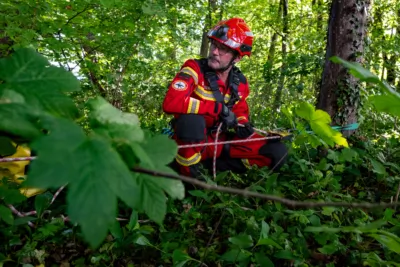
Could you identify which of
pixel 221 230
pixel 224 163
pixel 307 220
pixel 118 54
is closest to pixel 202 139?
pixel 224 163

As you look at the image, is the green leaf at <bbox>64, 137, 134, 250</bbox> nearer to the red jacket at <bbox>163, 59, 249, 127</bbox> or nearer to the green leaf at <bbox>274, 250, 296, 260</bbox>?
the green leaf at <bbox>274, 250, 296, 260</bbox>

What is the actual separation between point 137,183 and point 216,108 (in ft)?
8.91

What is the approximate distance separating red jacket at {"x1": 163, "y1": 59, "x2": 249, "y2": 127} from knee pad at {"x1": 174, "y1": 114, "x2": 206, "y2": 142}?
10 cm

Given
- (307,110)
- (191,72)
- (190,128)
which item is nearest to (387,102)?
(307,110)

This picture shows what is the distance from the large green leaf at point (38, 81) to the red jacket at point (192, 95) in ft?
8.28

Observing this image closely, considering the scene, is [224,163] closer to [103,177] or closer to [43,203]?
[43,203]

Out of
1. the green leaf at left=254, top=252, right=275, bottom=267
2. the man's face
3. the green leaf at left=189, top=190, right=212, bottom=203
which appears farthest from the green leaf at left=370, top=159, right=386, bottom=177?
the man's face

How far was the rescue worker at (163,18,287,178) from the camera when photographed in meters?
3.28

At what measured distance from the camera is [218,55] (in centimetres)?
362

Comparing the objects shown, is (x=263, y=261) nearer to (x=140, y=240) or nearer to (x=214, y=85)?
(x=140, y=240)

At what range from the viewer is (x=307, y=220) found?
219 centimetres

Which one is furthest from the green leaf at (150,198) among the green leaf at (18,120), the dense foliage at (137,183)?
the green leaf at (18,120)

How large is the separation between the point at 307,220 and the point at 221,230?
1.96 feet

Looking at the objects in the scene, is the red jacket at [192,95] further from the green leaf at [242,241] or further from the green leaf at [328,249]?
the green leaf at [328,249]
